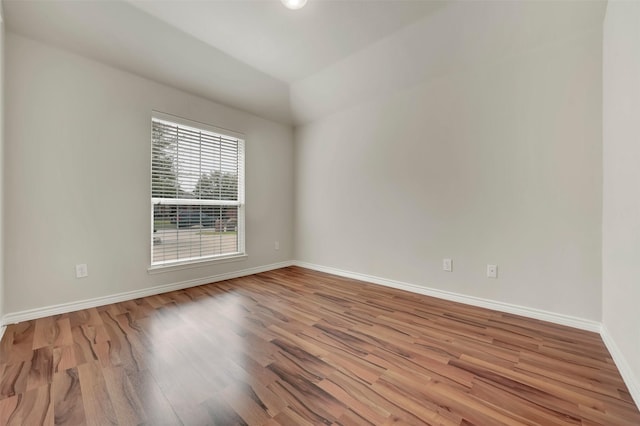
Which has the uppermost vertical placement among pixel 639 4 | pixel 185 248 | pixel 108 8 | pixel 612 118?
pixel 108 8

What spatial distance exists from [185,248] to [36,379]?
185 centimetres

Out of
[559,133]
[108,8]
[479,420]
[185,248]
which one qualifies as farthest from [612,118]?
[185,248]

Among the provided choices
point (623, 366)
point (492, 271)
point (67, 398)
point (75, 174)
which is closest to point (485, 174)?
point (492, 271)

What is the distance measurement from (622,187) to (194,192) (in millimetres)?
3805

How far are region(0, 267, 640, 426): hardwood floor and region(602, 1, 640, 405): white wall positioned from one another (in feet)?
0.65

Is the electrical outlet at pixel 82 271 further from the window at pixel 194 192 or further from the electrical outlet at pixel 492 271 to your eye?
the electrical outlet at pixel 492 271

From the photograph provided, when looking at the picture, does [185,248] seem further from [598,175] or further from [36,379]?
[598,175]

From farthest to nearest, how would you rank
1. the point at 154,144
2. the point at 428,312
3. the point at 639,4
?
the point at 154,144 → the point at 428,312 → the point at 639,4

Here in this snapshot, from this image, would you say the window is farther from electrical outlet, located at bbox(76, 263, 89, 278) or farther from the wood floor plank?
the wood floor plank

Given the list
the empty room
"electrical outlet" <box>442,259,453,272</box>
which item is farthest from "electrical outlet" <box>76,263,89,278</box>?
"electrical outlet" <box>442,259,453,272</box>

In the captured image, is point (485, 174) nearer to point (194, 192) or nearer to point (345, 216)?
point (345, 216)

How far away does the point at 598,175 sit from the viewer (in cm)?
207

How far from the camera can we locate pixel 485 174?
2.58 m

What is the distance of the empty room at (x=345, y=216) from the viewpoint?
142 cm
